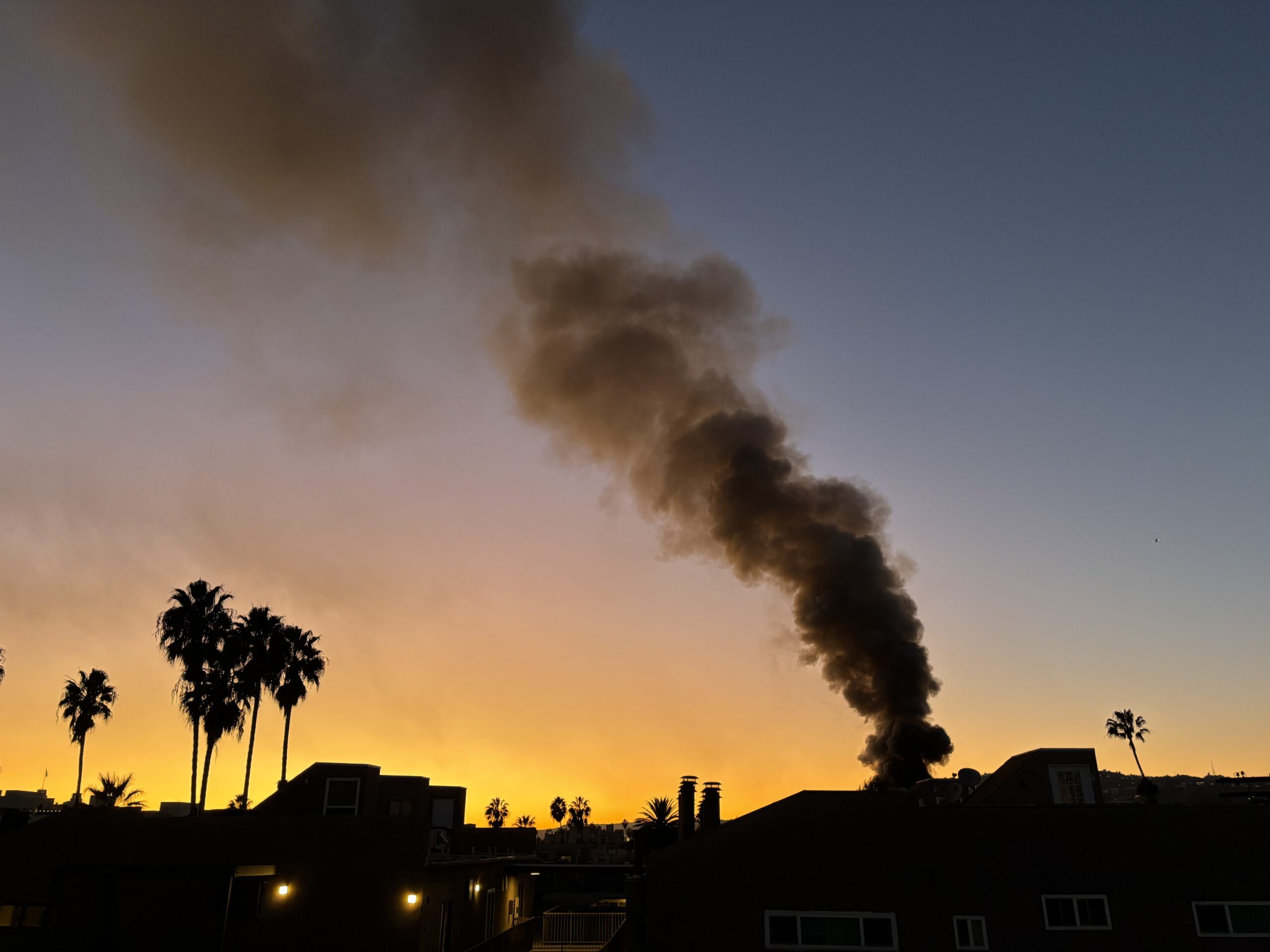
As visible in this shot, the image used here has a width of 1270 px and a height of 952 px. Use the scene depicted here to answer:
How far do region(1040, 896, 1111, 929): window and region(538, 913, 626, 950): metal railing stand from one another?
45.3ft

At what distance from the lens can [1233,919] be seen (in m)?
16.1

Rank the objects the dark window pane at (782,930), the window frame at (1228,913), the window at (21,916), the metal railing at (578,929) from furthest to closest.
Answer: the metal railing at (578,929) < the window at (21,916) < the dark window pane at (782,930) < the window frame at (1228,913)

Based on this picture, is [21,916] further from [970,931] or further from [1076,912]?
[1076,912]

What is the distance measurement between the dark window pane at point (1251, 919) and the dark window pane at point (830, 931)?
7.38 meters

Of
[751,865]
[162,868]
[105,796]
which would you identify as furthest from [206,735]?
[751,865]

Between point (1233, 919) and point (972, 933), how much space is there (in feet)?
16.8

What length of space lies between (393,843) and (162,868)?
A: 5.59 meters

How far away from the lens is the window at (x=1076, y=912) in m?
16.1

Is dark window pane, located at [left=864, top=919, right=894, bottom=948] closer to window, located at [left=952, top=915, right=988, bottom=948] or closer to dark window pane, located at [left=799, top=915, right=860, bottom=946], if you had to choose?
dark window pane, located at [left=799, top=915, right=860, bottom=946]

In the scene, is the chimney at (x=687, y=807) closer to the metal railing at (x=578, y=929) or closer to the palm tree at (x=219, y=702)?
the metal railing at (x=578, y=929)

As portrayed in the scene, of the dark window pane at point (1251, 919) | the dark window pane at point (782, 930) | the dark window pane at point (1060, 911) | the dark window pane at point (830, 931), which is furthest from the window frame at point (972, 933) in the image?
the dark window pane at point (1251, 919)

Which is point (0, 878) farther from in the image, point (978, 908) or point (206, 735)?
point (978, 908)

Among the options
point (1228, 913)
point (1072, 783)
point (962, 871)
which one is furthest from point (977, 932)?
point (1072, 783)

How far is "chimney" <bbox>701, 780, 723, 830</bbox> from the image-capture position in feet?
73.3
